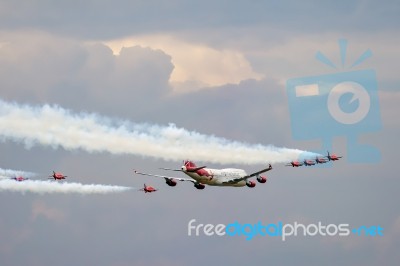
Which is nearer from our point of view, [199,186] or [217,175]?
[199,186]

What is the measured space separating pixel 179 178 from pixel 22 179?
20675 millimetres

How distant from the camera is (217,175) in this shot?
19112 cm

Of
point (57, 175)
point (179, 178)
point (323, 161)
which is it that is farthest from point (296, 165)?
point (57, 175)

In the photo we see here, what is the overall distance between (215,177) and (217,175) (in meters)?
0.45

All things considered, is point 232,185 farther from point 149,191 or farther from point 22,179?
point 22,179

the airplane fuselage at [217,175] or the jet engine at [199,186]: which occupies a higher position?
the airplane fuselage at [217,175]

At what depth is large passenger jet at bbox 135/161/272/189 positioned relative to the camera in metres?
188

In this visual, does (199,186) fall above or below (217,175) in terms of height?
below

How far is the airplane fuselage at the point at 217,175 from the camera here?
620 ft

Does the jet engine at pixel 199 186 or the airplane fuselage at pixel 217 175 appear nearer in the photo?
the airplane fuselage at pixel 217 175

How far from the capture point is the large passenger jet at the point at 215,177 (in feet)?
616

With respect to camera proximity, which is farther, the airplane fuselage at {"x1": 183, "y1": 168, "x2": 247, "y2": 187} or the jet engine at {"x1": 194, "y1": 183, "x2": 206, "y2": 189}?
the jet engine at {"x1": 194, "y1": 183, "x2": 206, "y2": 189}

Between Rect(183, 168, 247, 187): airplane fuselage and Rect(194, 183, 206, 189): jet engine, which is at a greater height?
Rect(183, 168, 247, 187): airplane fuselage

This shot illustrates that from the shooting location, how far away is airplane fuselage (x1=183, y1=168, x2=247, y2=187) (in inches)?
7436
